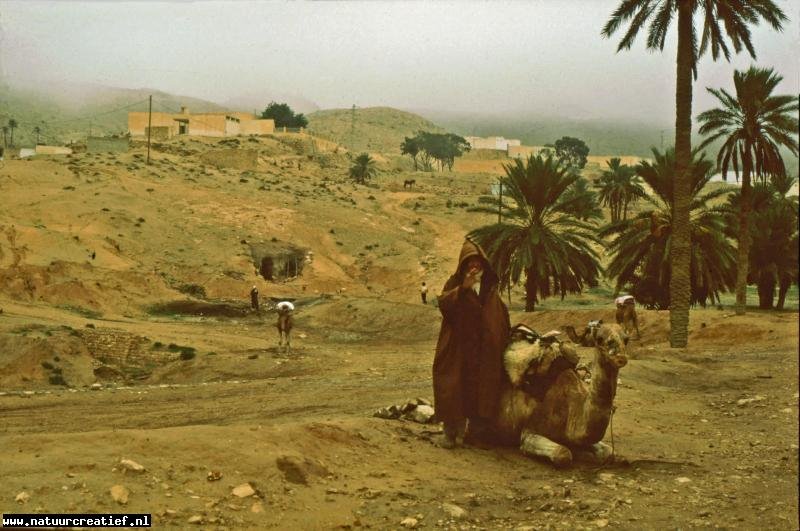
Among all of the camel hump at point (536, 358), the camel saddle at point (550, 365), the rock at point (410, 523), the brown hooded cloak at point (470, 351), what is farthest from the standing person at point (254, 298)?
the rock at point (410, 523)

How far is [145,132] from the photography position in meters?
98.8

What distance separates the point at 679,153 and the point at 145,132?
8489 centimetres

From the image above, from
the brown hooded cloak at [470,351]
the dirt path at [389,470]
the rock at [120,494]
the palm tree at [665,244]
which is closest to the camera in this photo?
the rock at [120,494]

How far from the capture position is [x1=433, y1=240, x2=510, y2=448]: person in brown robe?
10.6 m

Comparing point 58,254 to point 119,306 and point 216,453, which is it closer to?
point 119,306

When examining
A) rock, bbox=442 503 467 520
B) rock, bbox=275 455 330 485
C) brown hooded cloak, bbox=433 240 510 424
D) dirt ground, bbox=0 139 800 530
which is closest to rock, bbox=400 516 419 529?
dirt ground, bbox=0 139 800 530

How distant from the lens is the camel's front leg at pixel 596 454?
10203 millimetres

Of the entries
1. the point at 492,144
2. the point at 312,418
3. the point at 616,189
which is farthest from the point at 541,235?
the point at 492,144

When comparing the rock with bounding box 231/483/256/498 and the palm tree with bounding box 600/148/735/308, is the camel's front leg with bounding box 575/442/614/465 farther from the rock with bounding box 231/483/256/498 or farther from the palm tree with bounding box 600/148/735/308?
the palm tree with bounding box 600/148/735/308

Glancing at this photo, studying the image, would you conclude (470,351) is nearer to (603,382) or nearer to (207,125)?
(603,382)

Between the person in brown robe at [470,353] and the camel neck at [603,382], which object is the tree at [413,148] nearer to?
the person in brown robe at [470,353]

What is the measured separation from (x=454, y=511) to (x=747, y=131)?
27735 millimetres

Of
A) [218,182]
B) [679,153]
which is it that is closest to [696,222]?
[679,153]

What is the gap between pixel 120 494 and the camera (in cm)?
791
